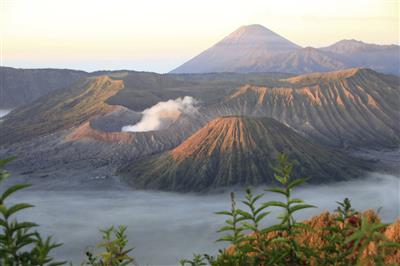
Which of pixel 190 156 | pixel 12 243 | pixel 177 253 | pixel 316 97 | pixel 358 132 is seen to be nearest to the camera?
pixel 12 243

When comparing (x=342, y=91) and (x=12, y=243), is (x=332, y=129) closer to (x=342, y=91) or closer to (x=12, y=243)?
(x=342, y=91)

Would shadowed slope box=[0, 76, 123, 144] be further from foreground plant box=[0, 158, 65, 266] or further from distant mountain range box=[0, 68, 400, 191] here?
foreground plant box=[0, 158, 65, 266]

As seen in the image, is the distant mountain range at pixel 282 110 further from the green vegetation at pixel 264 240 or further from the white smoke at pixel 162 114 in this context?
the green vegetation at pixel 264 240

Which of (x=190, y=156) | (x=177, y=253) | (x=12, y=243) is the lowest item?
(x=177, y=253)

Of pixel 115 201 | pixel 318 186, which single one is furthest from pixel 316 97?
pixel 115 201

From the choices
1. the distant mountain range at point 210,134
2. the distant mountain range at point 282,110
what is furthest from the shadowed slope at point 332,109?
the distant mountain range at point 210,134

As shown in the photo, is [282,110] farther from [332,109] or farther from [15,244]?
[15,244]

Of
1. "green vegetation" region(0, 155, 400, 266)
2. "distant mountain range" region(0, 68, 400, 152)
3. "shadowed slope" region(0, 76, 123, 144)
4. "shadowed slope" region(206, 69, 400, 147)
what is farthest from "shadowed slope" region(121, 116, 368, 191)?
"green vegetation" region(0, 155, 400, 266)
